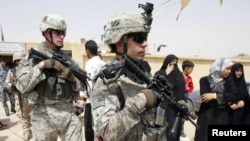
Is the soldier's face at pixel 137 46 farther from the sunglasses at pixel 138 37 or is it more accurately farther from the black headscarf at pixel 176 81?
the black headscarf at pixel 176 81

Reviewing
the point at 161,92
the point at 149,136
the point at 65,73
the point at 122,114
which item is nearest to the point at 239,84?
the point at 65,73

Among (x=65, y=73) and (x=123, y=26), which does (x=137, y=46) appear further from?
(x=65, y=73)

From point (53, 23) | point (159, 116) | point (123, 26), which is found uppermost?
point (53, 23)

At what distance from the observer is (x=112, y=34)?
1.89 meters

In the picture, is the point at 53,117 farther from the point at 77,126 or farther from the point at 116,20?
the point at 116,20

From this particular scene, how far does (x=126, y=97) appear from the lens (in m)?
1.75

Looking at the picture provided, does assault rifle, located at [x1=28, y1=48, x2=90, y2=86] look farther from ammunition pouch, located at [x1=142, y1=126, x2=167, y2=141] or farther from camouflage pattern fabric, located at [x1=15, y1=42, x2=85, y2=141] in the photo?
ammunition pouch, located at [x1=142, y1=126, x2=167, y2=141]

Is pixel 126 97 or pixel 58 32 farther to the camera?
pixel 58 32

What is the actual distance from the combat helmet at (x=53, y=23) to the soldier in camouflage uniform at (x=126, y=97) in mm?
1360

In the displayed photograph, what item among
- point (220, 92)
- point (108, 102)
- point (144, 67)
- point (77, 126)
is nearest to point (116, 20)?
point (144, 67)

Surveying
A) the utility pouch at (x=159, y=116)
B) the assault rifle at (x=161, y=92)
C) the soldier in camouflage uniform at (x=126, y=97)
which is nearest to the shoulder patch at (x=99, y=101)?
the soldier in camouflage uniform at (x=126, y=97)

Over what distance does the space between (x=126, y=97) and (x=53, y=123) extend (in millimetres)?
1597

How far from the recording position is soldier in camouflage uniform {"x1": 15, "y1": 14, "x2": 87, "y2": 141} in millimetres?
2979

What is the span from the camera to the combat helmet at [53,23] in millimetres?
3135
